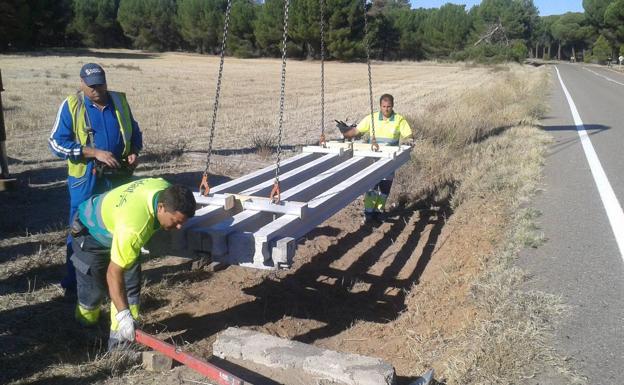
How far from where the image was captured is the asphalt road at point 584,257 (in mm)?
3623

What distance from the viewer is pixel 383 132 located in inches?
305

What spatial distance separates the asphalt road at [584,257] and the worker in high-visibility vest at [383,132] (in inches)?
70.0

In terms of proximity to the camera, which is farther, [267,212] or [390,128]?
[390,128]

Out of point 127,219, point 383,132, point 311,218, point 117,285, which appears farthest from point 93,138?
point 383,132

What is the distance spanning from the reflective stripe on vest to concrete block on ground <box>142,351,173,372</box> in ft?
5.09

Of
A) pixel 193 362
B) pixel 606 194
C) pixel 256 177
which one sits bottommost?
pixel 193 362

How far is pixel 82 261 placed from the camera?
4090 millimetres

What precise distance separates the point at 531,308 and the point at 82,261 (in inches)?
118

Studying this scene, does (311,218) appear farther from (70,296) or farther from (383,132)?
(383,132)

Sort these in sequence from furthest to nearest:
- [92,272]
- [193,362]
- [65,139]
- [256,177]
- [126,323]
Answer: [256,177], [65,139], [92,272], [126,323], [193,362]

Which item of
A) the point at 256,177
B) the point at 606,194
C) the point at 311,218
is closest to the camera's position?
the point at 311,218

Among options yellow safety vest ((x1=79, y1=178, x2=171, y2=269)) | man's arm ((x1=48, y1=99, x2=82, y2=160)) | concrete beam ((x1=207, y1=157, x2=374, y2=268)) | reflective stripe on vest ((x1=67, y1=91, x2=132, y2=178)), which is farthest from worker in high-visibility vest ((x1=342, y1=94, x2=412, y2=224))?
yellow safety vest ((x1=79, y1=178, x2=171, y2=269))

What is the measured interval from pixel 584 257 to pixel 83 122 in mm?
4174

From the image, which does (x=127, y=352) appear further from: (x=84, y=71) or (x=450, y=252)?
(x=450, y=252)
